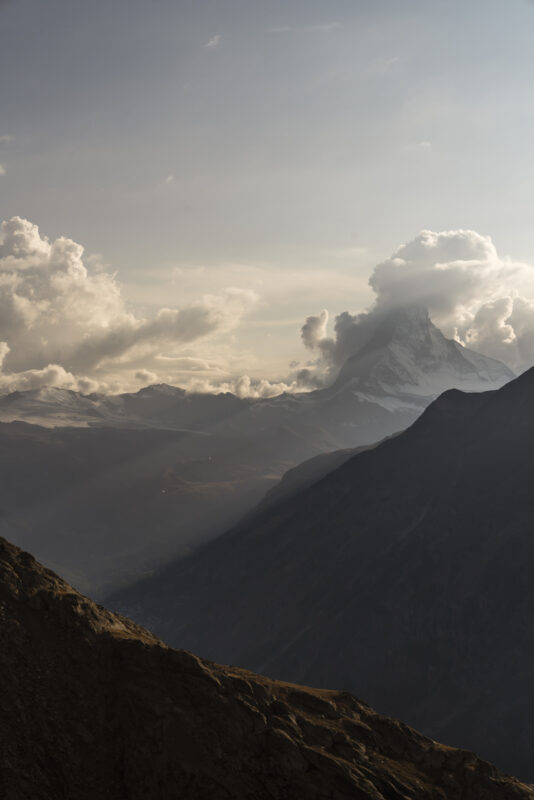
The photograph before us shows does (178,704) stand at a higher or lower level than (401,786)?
higher

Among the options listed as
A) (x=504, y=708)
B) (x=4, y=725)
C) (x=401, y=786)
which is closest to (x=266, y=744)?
(x=401, y=786)

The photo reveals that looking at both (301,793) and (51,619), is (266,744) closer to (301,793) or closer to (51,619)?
(301,793)

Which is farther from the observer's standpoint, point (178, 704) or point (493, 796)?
point (493, 796)

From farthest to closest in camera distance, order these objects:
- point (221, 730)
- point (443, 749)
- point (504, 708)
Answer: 1. point (504, 708)
2. point (443, 749)
3. point (221, 730)

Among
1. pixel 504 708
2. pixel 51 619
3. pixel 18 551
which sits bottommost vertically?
pixel 504 708

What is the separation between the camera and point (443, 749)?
76688mm

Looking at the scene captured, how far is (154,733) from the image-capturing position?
63562mm

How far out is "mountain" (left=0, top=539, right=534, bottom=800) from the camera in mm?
60531

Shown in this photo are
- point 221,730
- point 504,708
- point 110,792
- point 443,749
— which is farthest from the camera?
point 504,708

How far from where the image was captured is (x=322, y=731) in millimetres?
69875

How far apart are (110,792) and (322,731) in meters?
20.6

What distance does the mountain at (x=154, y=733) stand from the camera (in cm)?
6053

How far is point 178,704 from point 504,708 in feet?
521

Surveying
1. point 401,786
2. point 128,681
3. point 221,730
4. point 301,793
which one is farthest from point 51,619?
point 401,786
